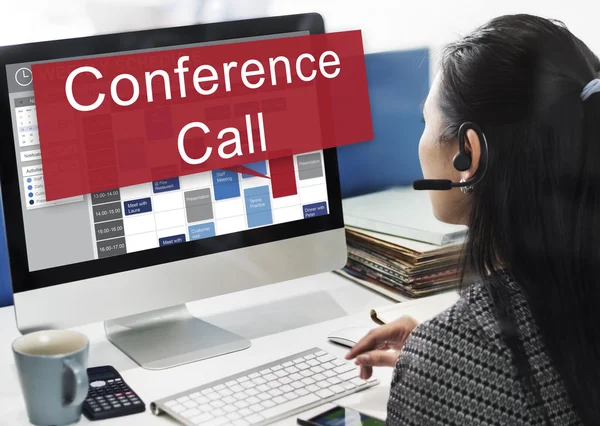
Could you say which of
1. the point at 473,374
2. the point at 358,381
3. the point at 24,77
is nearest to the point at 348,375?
the point at 358,381

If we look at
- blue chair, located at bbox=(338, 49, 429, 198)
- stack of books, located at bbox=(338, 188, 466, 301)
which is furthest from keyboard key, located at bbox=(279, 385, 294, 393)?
blue chair, located at bbox=(338, 49, 429, 198)

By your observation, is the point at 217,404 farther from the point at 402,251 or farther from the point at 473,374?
the point at 402,251

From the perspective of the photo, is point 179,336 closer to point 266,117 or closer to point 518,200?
point 266,117

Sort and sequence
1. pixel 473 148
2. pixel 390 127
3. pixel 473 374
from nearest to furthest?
pixel 473 374 < pixel 473 148 < pixel 390 127

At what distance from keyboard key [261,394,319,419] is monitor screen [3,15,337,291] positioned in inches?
10.9

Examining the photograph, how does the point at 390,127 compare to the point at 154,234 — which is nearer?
the point at 154,234

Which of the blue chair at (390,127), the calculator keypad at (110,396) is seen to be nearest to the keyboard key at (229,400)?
the calculator keypad at (110,396)

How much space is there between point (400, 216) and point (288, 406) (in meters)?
0.58

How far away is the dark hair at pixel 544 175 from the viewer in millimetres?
792

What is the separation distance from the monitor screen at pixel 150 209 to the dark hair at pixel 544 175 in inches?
14.7

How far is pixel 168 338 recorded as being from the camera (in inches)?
44.1

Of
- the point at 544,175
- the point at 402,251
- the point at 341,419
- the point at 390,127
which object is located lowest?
the point at 341,419

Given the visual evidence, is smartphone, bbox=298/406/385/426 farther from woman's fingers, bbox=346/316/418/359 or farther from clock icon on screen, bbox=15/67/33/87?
clock icon on screen, bbox=15/67/33/87

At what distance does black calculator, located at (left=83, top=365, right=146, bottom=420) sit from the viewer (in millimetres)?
→ 906
